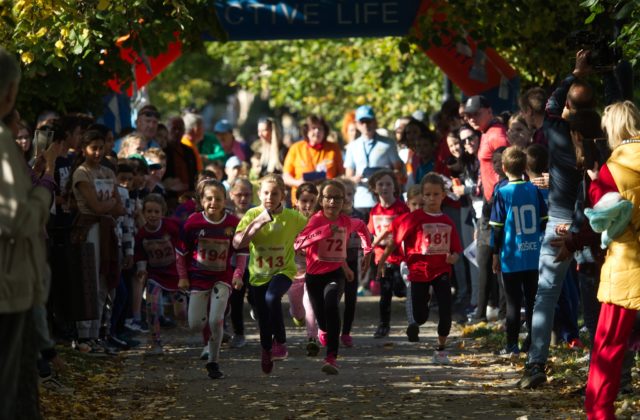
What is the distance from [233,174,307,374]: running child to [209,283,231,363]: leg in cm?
25

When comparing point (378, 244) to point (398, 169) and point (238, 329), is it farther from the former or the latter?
point (398, 169)

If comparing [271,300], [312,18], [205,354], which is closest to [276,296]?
[271,300]

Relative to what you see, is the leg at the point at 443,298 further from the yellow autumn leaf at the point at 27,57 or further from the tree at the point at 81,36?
Answer: the yellow autumn leaf at the point at 27,57

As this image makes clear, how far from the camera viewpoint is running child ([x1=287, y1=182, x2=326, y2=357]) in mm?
13000

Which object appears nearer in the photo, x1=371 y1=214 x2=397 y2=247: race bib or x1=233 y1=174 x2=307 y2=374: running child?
x1=233 y1=174 x2=307 y2=374: running child

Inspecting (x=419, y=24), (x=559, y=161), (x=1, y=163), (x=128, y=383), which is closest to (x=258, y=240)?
(x=128, y=383)

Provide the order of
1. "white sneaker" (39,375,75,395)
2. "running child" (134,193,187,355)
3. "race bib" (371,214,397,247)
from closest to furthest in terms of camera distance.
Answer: "white sneaker" (39,375,75,395) < "running child" (134,193,187,355) < "race bib" (371,214,397,247)

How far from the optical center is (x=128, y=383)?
11.3 metres

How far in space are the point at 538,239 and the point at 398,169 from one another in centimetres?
688

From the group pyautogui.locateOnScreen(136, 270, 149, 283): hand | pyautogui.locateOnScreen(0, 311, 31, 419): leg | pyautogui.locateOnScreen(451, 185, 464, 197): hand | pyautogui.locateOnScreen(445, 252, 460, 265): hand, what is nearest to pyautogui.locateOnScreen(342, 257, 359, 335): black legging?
pyautogui.locateOnScreen(445, 252, 460, 265): hand

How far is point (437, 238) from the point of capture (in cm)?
1300

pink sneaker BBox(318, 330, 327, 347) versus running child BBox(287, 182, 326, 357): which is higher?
running child BBox(287, 182, 326, 357)

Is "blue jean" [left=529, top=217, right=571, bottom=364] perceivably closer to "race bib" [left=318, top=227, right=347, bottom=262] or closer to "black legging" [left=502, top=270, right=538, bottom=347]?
"black legging" [left=502, top=270, right=538, bottom=347]

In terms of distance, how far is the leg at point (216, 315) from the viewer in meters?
11.6
